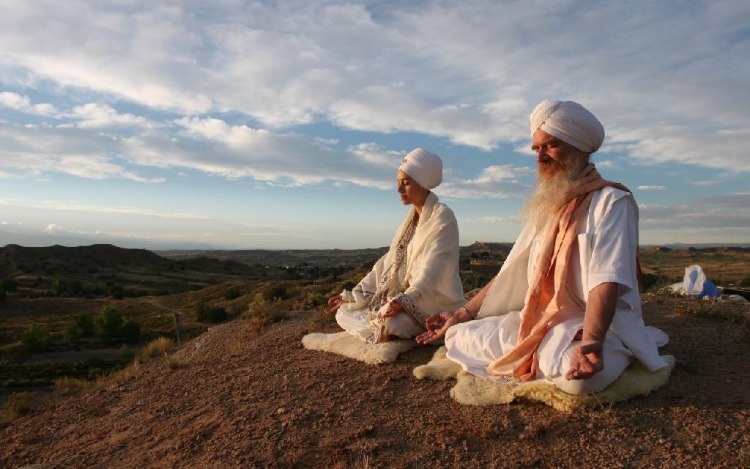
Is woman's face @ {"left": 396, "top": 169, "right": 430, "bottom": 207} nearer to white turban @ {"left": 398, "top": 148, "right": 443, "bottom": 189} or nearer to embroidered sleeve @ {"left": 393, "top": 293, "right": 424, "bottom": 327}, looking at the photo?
white turban @ {"left": 398, "top": 148, "right": 443, "bottom": 189}

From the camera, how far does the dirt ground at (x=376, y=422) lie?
2668 millimetres

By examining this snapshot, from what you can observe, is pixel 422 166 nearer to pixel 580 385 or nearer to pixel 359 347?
pixel 359 347

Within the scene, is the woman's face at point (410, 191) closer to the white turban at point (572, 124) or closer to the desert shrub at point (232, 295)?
the white turban at point (572, 124)

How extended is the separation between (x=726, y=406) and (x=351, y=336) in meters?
3.13

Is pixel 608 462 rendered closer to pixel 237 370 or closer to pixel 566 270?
pixel 566 270

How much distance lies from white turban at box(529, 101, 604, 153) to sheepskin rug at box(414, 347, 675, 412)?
4.15 ft

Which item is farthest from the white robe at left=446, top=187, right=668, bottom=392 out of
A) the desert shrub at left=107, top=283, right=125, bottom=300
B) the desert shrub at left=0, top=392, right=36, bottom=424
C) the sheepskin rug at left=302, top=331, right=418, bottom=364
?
the desert shrub at left=107, top=283, right=125, bottom=300

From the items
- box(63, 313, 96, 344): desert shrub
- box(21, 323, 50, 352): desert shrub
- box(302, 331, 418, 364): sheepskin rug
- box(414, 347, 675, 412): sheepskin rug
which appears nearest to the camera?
box(414, 347, 675, 412): sheepskin rug

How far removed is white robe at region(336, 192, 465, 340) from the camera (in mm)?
4758

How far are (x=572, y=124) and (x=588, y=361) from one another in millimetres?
1277

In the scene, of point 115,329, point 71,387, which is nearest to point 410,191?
point 71,387

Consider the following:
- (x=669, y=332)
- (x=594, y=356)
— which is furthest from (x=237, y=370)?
(x=669, y=332)

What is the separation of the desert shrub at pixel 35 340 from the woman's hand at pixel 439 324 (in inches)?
1124

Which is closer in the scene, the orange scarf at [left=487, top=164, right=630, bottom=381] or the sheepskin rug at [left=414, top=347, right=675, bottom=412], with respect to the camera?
the sheepskin rug at [left=414, top=347, right=675, bottom=412]
